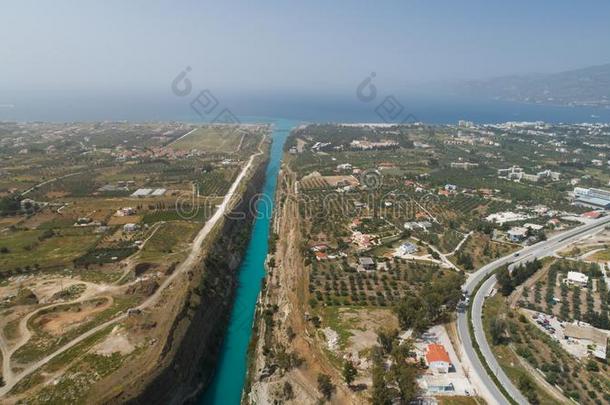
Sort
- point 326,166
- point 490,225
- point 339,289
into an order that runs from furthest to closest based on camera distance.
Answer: point 326,166
point 490,225
point 339,289

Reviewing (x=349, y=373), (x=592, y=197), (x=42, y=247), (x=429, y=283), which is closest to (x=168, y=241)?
(x=42, y=247)

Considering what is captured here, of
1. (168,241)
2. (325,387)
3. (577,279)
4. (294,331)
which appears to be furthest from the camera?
(168,241)

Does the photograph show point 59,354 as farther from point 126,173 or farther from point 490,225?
point 126,173

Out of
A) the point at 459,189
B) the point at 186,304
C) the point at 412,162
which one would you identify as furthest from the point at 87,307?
the point at 412,162

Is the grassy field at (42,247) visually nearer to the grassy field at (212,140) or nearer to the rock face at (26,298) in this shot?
the rock face at (26,298)

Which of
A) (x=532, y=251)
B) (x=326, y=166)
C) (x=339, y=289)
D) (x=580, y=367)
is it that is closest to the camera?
(x=580, y=367)

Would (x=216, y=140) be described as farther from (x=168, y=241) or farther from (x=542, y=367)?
(x=542, y=367)
